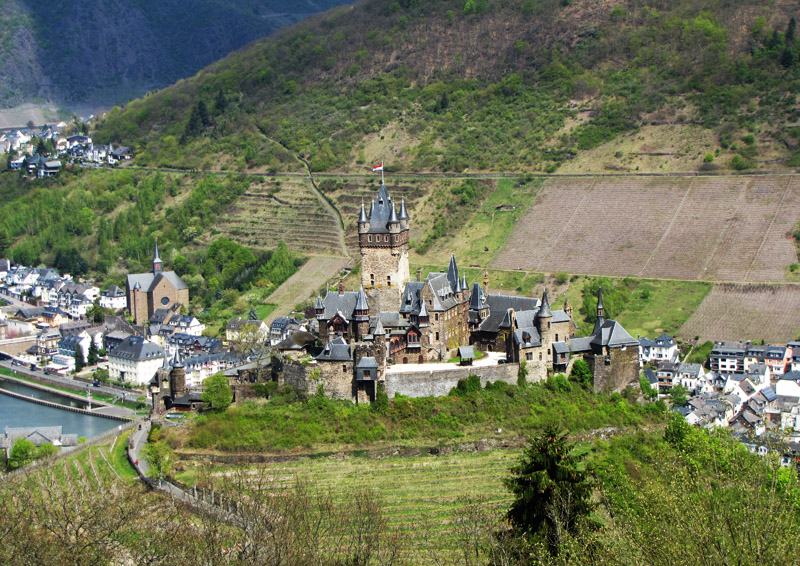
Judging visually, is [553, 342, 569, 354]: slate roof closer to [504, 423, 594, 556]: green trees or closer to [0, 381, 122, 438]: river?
[504, 423, 594, 556]: green trees

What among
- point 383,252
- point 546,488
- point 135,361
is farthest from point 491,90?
point 546,488

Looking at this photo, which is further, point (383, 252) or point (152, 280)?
point (152, 280)

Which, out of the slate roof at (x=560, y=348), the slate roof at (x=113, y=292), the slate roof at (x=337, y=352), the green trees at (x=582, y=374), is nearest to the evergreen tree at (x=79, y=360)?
the slate roof at (x=113, y=292)

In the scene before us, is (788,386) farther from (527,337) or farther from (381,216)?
(381,216)

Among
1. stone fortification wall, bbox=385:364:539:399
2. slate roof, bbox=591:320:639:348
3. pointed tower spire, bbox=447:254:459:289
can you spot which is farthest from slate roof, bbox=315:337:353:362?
slate roof, bbox=591:320:639:348

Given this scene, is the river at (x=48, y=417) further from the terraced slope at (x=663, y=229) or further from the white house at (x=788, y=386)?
the white house at (x=788, y=386)

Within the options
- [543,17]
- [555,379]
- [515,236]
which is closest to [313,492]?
[555,379]

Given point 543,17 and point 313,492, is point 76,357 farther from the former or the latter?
point 543,17
